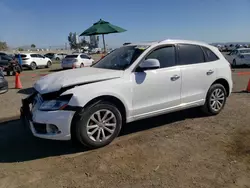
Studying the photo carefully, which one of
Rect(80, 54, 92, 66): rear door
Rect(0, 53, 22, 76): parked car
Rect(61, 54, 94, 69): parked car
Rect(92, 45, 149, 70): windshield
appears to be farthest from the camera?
Rect(80, 54, 92, 66): rear door

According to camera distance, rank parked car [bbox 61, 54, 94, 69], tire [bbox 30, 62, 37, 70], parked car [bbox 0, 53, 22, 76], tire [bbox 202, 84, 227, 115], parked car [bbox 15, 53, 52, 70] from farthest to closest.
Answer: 1. tire [bbox 30, 62, 37, 70]
2. parked car [bbox 15, 53, 52, 70]
3. parked car [bbox 61, 54, 94, 69]
4. parked car [bbox 0, 53, 22, 76]
5. tire [bbox 202, 84, 227, 115]

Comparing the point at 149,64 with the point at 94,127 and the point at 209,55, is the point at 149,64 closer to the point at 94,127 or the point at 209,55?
the point at 94,127

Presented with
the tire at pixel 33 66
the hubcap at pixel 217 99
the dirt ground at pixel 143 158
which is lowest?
the tire at pixel 33 66

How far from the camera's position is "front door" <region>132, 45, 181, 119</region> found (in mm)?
4520

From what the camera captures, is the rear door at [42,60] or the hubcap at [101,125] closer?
the hubcap at [101,125]

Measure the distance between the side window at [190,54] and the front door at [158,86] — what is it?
0.63ft

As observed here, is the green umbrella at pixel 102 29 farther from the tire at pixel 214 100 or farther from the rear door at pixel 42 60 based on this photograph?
the rear door at pixel 42 60

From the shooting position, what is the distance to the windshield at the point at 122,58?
15.4ft

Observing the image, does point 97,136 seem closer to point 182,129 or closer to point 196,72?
point 182,129

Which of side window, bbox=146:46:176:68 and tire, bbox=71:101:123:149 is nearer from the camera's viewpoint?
tire, bbox=71:101:123:149

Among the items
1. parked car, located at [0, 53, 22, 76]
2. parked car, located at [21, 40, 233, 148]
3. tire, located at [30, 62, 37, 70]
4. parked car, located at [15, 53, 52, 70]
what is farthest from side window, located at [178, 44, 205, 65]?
tire, located at [30, 62, 37, 70]

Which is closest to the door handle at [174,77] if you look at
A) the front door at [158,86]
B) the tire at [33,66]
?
the front door at [158,86]

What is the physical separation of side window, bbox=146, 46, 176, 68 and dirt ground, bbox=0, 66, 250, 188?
121 cm

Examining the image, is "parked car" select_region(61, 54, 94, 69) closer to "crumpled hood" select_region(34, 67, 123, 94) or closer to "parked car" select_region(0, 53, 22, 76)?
"parked car" select_region(0, 53, 22, 76)
